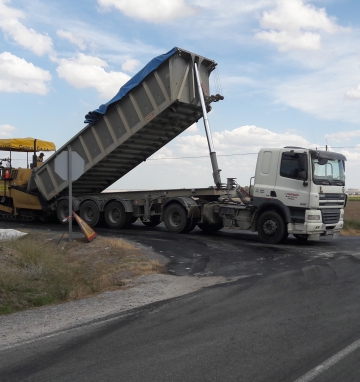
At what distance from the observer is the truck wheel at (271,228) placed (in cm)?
1384

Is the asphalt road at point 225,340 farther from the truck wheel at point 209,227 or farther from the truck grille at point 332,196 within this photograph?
the truck wheel at point 209,227

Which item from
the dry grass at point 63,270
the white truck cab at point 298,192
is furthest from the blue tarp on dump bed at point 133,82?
the dry grass at point 63,270

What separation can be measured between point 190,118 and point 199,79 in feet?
5.45

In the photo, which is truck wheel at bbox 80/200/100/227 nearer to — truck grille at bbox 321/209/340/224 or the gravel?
truck grille at bbox 321/209/340/224

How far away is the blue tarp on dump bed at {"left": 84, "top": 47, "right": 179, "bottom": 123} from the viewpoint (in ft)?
47.4

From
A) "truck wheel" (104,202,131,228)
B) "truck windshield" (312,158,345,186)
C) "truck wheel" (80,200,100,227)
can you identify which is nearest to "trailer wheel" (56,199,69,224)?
"truck wheel" (80,200,100,227)

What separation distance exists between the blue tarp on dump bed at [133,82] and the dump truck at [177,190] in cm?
3

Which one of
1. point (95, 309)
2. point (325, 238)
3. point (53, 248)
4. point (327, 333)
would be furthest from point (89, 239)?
point (327, 333)

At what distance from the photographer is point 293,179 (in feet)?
44.5

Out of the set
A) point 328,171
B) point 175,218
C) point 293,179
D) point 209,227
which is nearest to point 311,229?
point 293,179

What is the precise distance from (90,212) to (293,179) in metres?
7.75

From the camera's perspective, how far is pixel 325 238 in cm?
1606

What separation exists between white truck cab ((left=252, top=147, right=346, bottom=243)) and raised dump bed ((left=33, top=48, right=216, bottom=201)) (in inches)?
115

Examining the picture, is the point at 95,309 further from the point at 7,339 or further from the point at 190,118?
the point at 190,118
